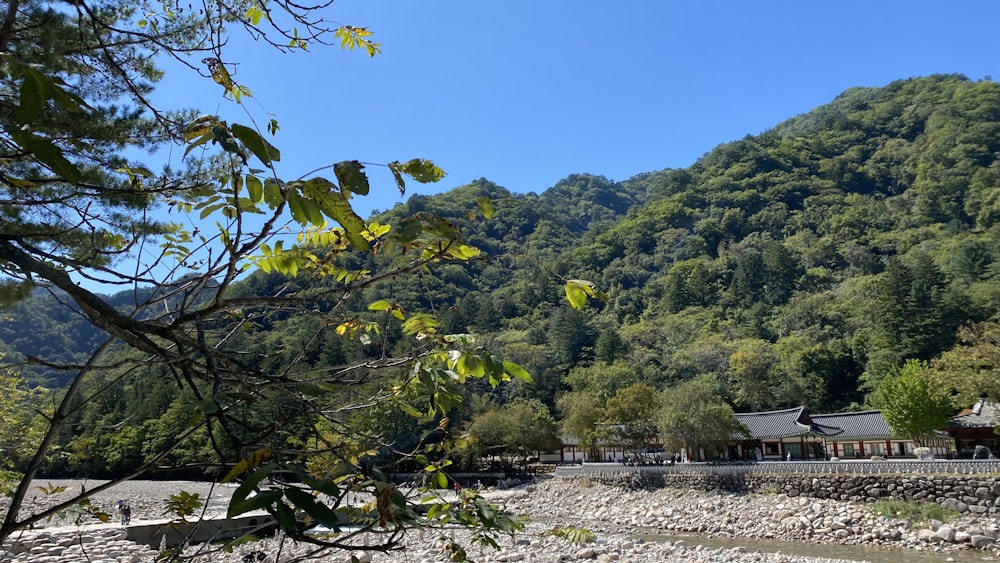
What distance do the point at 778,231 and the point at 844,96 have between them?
70.6 m

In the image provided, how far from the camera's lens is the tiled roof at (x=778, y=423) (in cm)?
3097

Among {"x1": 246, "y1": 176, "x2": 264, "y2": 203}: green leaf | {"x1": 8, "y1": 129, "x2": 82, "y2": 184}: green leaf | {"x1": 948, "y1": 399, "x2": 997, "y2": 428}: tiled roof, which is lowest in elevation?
{"x1": 948, "y1": 399, "x2": 997, "y2": 428}: tiled roof

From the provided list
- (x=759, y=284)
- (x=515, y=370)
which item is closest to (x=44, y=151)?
(x=515, y=370)

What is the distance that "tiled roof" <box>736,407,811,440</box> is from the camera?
3097cm

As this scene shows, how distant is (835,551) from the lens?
48.9 feet

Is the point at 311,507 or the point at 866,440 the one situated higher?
the point at 311,507

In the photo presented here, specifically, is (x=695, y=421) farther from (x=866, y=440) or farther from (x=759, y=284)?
(x=759, y=284)

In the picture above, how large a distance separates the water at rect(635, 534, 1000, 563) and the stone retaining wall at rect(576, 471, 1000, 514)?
4295mm

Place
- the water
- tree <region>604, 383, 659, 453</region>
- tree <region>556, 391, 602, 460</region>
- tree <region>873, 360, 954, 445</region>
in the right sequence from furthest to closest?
tree <region>556, 391, 602, 460</region> < tree <region>604, 383, 659, 453</region> < tree <region>873, 360, 954, 445</region> < the water

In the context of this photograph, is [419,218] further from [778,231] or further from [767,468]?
[778,231]

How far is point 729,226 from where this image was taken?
81.1 meters

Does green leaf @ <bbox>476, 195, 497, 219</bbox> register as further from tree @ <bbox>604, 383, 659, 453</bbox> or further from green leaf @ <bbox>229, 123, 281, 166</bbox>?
tree @ <bbox>604, 383, 659, 453</bbox>

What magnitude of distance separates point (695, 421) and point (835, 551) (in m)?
12.1

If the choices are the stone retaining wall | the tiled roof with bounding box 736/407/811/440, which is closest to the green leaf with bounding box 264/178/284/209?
the stone retaining wall
